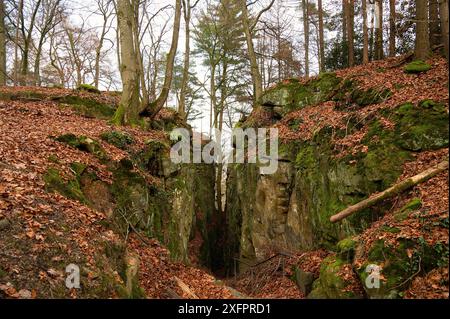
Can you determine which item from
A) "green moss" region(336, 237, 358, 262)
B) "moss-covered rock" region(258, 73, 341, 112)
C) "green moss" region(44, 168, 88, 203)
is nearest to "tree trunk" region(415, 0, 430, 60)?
"moss-covered rock" region(258, 73, 341, 112)

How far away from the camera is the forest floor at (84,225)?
433 centimetres

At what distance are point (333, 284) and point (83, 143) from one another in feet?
22.9

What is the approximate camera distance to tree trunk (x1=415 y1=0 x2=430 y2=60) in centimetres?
984

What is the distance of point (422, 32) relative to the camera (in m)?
10.3

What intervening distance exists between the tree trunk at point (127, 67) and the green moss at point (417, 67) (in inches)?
376

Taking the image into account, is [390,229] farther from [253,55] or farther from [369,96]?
[253,55]

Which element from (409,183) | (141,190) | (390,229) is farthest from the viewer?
(141,190)

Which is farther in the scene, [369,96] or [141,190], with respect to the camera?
[369,96]

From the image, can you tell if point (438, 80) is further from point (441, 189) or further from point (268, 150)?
point (268, 150)

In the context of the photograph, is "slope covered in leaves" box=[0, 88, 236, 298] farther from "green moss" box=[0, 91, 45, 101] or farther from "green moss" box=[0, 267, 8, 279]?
"green moss" box=[0, 91, 45, 101]

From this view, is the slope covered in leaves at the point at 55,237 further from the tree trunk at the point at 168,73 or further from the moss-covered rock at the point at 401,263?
the tree trunk at the point at 168,73

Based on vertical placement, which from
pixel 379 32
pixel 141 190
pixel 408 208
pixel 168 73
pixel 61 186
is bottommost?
pixel 408 208

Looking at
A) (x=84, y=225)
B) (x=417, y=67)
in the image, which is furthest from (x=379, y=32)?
(x=84, y=225)
